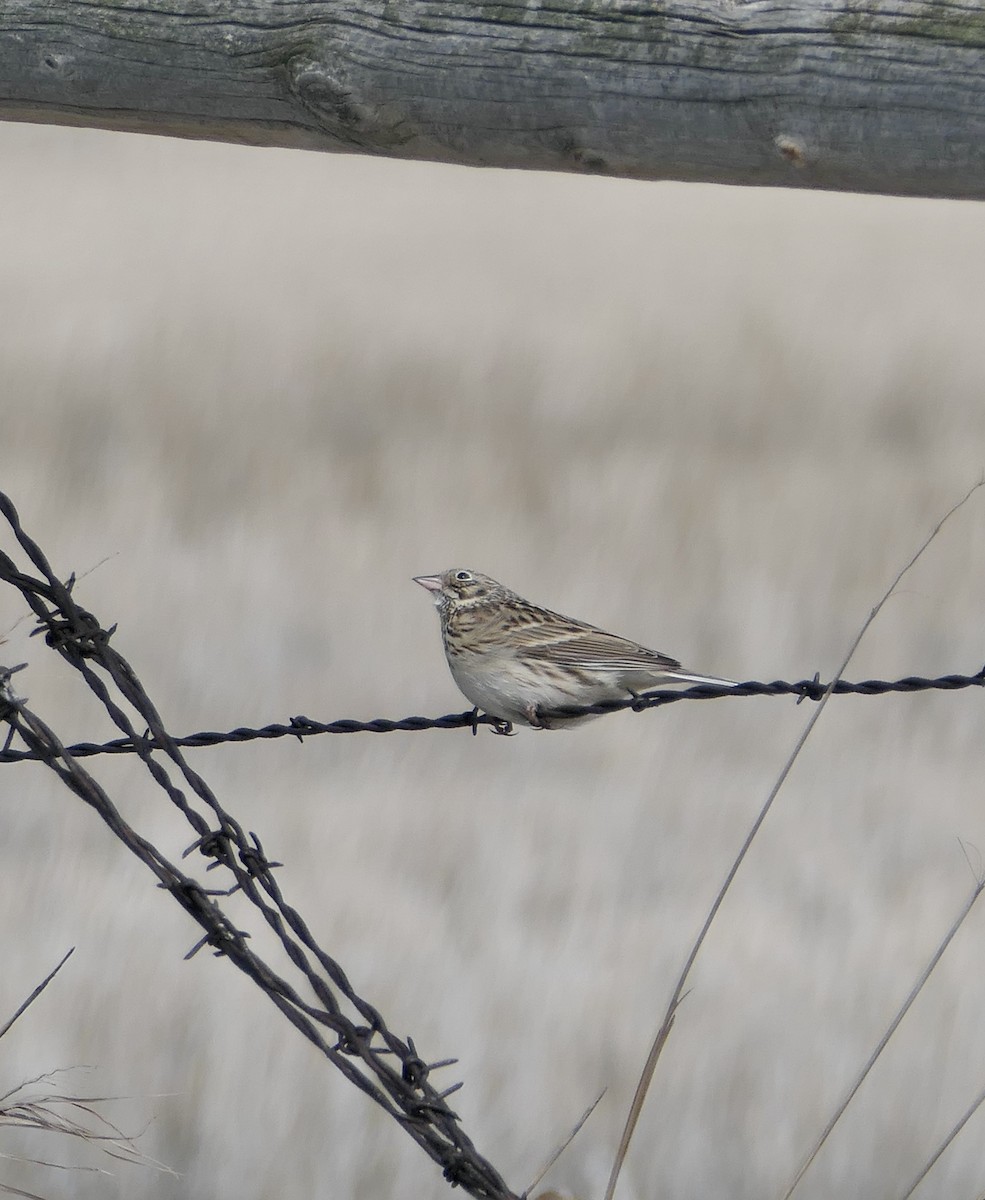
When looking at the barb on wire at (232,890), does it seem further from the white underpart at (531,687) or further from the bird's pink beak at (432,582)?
the bird's pink beak at (432,582)

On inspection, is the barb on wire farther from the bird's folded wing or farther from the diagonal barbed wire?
the bird's folded wing

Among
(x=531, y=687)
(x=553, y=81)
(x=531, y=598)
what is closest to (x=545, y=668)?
(x=531, y=687)

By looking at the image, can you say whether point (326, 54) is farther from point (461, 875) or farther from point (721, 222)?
point (721, 222)

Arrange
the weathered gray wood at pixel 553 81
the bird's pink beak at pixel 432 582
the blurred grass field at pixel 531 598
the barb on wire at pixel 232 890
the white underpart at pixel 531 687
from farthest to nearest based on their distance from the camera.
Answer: the blurred grass field at pixel 531 598, the bird's pink beak at pixel 432 582, the white underpart at pixel 531 687, the barb on wire at pixel 232 890, the weathered gray wood at pixel 553 81

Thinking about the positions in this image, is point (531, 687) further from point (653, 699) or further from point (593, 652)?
point (653, 699)

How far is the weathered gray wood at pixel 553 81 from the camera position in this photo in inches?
99.2

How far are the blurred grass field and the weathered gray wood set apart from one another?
885 cm

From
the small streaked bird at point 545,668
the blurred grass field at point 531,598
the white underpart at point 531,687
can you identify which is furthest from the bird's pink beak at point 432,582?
the blurred grass field at point 531,598

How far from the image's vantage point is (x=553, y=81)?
272 centimetres

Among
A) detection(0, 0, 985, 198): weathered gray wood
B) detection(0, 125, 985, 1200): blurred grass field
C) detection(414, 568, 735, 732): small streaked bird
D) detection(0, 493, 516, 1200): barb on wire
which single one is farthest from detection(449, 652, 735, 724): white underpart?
detection(0, 125, 985, 1200): blurred grass field

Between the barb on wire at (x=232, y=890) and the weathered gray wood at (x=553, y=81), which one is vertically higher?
the weathered gray wood at (x=553, y=81)

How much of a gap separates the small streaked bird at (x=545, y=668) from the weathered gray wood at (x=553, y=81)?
1.96 m

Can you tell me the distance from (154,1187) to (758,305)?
1076 centimetres

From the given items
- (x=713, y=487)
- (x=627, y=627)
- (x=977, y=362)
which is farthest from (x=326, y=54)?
(x=977, y=362)
